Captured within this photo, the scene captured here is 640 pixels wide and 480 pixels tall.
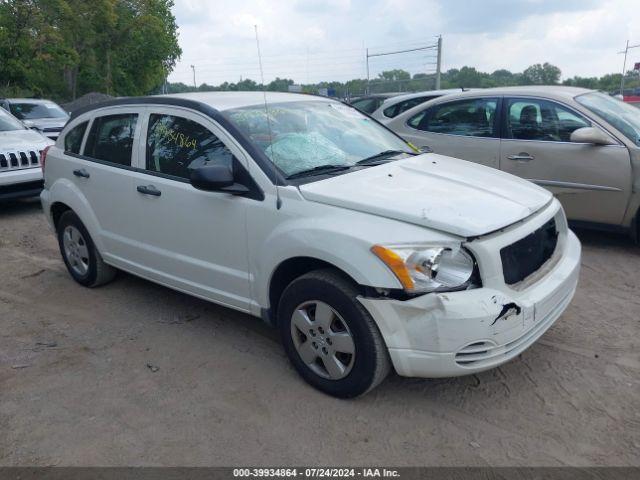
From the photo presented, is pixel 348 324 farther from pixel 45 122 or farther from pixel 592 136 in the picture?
pixel 45 122

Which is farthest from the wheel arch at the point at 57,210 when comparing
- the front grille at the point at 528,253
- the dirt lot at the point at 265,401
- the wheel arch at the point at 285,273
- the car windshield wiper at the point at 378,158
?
the front grille at the point at 528,253

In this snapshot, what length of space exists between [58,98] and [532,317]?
38.4 m

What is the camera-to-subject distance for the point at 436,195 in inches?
127

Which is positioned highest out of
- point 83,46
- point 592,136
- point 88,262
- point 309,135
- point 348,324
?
point 83,46

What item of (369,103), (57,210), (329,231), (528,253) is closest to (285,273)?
(329,231)

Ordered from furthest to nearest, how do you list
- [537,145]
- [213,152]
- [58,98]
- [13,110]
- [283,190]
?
[58,98], [13,110], [537,145], [213,152], [283,190]

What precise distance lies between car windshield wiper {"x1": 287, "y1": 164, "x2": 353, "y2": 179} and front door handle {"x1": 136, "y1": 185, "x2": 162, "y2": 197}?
114 centimetres

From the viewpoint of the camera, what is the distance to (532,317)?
297 cm

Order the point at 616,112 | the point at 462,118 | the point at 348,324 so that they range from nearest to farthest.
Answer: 1. the point at 348,324
2. the point at 616,112
3. the point at 462,118

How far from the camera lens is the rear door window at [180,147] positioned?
3713 mm

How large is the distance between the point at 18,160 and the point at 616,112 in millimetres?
7799

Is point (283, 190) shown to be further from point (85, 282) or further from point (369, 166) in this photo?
point (85, 282)

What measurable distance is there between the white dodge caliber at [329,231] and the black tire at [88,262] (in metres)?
0.16

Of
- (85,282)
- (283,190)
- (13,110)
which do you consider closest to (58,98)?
(13,110)
